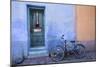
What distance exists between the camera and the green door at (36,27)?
8.39 feet

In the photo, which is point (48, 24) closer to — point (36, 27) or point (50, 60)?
point (36, 27)

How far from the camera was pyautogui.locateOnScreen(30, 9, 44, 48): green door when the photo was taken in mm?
2557

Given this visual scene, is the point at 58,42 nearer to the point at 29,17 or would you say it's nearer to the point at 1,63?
the point at 29,17

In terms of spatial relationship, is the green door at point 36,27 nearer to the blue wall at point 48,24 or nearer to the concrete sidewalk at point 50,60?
the blue wall at point 48,24

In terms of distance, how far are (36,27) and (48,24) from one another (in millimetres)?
207

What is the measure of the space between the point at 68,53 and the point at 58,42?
27 centimetres

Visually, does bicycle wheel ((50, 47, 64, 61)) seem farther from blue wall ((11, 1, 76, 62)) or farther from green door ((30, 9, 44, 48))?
green door ((30, 9, 44, 48))

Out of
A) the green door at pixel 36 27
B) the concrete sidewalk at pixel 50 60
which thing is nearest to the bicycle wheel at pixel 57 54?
the concrete sidewalk at pixel 50 60

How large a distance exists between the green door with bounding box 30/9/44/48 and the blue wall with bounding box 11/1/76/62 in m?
0.07

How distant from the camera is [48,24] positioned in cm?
261

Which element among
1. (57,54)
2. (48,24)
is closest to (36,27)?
(48,24)

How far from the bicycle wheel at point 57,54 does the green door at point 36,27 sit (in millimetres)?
238

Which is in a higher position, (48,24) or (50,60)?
(48,24)

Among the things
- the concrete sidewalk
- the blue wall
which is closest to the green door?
the blue wall
